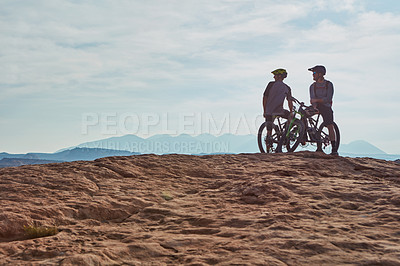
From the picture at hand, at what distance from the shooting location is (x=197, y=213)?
4.83 m

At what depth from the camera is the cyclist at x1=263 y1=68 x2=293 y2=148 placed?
11.1m

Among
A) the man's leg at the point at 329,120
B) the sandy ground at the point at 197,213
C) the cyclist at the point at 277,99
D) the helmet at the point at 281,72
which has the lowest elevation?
the sandy ground at the point at 197,213

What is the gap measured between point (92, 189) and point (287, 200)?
9.62 ft

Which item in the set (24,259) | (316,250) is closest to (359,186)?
(316,250)

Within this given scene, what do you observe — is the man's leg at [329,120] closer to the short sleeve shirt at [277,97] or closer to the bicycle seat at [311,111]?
the bicycle seat at [311,111]

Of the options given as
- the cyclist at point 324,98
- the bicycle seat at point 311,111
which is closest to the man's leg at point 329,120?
the cyclist at point 324,98

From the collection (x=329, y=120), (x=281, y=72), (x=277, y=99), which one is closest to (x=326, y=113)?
(x=329, y=120)

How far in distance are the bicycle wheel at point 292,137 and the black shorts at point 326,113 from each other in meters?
0.72

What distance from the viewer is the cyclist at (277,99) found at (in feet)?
36.3

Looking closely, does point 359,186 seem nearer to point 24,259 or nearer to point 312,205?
point 312,205

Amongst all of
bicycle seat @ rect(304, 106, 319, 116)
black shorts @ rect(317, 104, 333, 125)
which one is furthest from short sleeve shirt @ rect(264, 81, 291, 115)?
black shorts @ rect(317, 104, 333, 125)

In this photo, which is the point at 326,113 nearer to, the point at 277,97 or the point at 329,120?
the point at 329,120

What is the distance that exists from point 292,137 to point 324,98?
4.74ft

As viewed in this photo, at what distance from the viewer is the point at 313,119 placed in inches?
424
